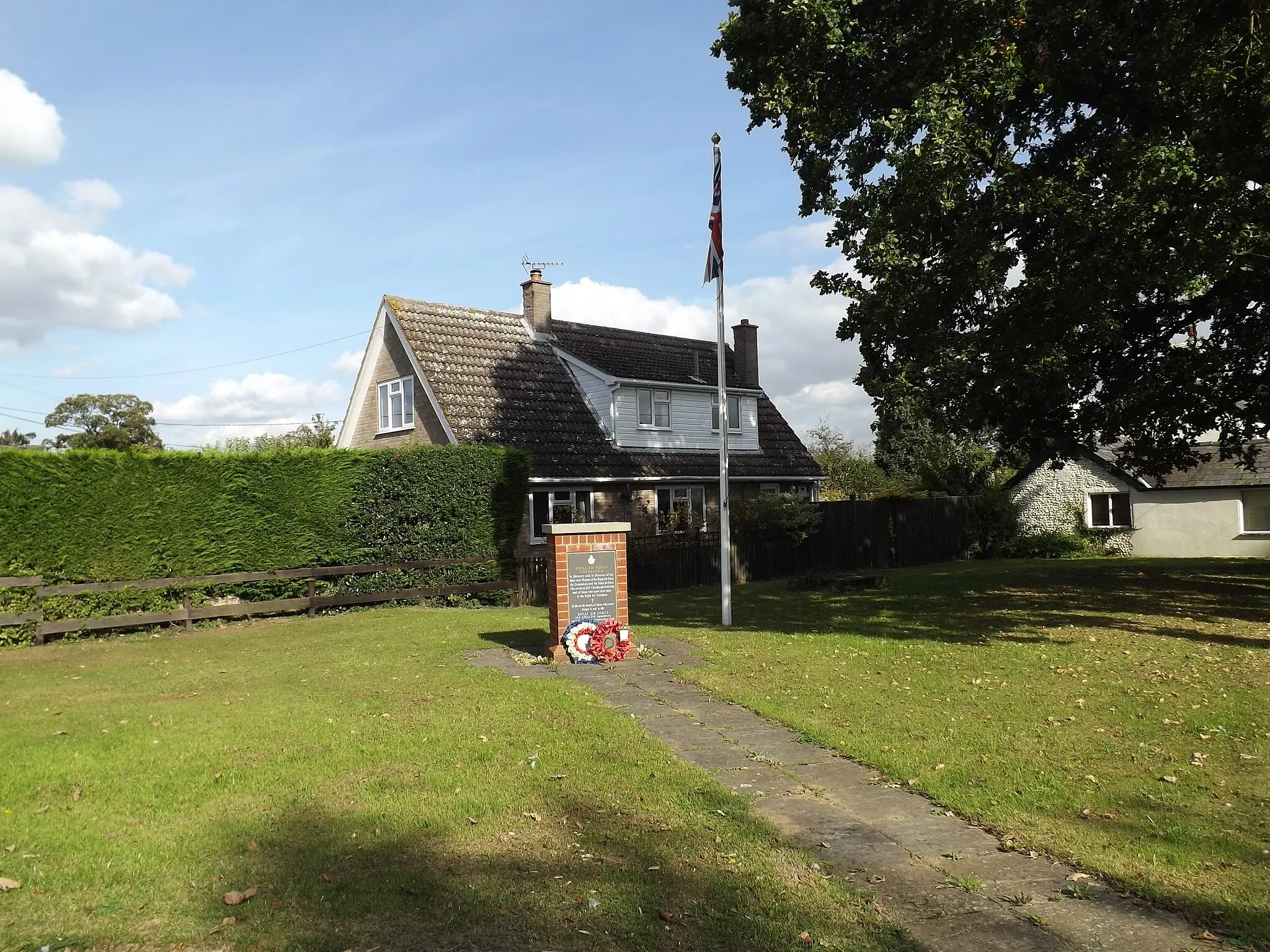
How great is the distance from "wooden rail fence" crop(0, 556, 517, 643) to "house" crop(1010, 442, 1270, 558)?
2422cm

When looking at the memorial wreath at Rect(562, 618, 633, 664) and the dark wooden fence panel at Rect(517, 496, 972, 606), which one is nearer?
the memorial wreath at Rect(562, 618, 633, 664)

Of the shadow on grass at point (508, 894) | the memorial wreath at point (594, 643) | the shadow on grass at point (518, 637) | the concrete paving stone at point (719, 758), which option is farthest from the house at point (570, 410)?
the shadow on grass at point (508, 894)

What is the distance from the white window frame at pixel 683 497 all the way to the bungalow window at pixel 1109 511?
17.0m

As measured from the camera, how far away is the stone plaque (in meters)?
13.8

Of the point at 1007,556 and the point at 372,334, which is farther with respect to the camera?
the point at 1007,556

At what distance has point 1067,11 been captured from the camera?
46.9ft

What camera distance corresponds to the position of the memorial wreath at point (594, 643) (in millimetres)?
13445

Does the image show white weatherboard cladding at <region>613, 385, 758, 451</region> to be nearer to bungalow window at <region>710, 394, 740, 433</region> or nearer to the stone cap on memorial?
bungalow window at <region>710, 394, 740, 433</region>

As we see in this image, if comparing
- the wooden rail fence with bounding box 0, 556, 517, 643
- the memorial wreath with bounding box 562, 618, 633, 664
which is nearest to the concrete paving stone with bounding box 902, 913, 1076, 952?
the memorial wreath with bounding box 562, 618, 633, 664

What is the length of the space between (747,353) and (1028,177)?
24219 mm

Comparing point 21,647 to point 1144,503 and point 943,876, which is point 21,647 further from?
point 1144,503

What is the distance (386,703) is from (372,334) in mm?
24349

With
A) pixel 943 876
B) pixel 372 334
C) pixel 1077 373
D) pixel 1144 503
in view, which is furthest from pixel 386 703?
pixel 1144 503

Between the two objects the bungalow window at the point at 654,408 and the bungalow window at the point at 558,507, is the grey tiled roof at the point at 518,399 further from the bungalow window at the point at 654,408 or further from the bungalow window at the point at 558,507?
the bungalow window at the point at 654,408
